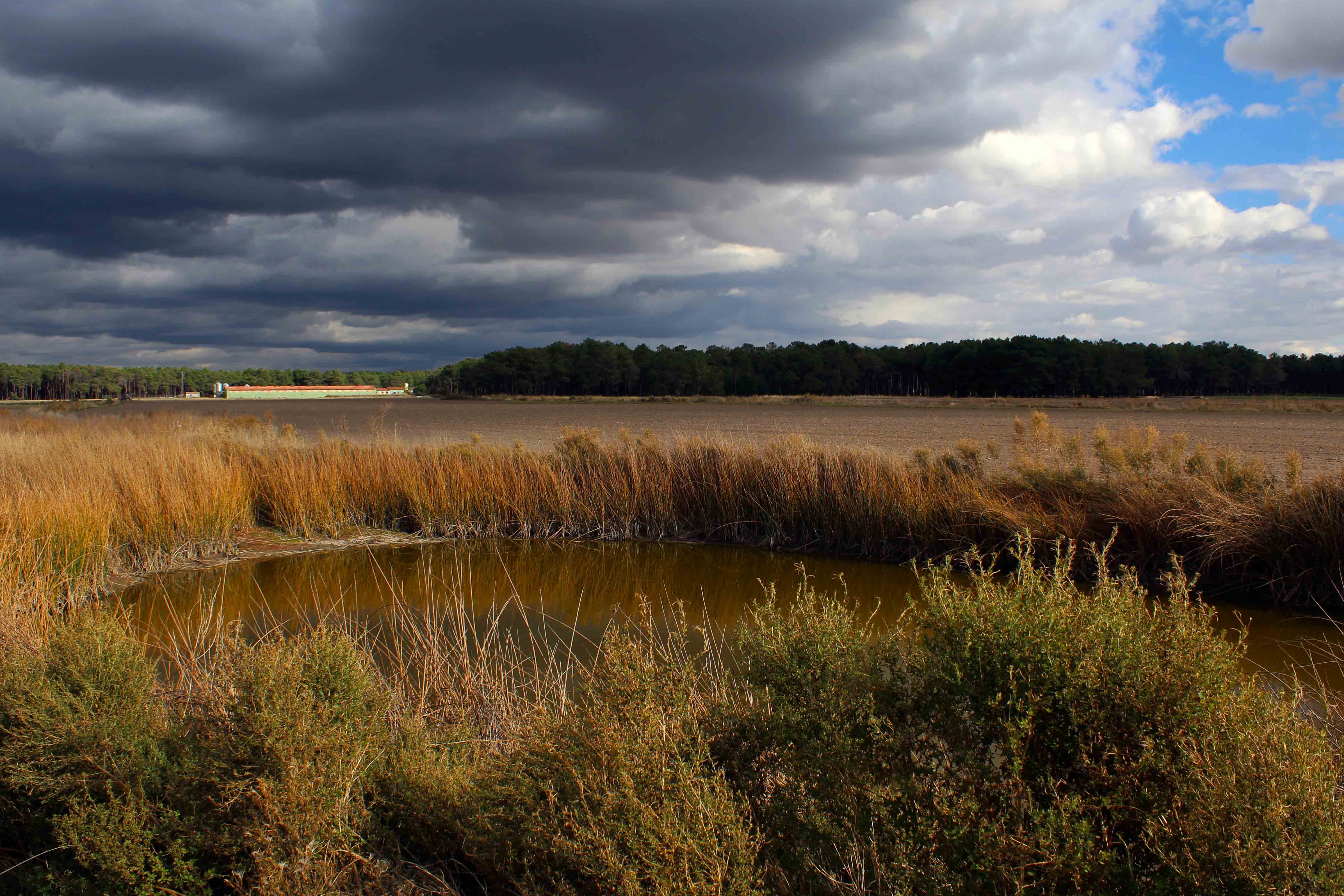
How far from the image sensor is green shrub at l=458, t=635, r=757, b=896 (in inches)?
92.3

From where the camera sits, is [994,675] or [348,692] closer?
[994,675]

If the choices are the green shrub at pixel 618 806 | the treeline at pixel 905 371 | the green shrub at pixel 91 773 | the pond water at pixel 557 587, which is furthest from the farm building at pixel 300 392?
the green shrub at pixel 618 806

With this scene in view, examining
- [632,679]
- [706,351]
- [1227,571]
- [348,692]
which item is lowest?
[1227,571]

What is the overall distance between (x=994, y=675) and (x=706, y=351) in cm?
15341

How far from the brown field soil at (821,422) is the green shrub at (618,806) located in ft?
38.1

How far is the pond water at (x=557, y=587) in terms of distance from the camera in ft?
26.6

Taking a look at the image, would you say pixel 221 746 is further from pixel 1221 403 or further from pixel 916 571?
pixel 1221 403

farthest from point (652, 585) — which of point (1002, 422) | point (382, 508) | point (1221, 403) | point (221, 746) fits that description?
point (1221, 403)

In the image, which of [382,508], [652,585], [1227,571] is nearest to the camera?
[1227,571]

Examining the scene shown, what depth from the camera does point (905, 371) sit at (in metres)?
130

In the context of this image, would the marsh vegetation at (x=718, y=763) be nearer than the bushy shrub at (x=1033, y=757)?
No

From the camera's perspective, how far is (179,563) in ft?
36.4

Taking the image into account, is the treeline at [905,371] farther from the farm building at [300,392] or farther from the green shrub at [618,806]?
the green shrub at [618,806]

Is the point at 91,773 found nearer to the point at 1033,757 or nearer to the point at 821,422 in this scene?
the point at 1033,757
